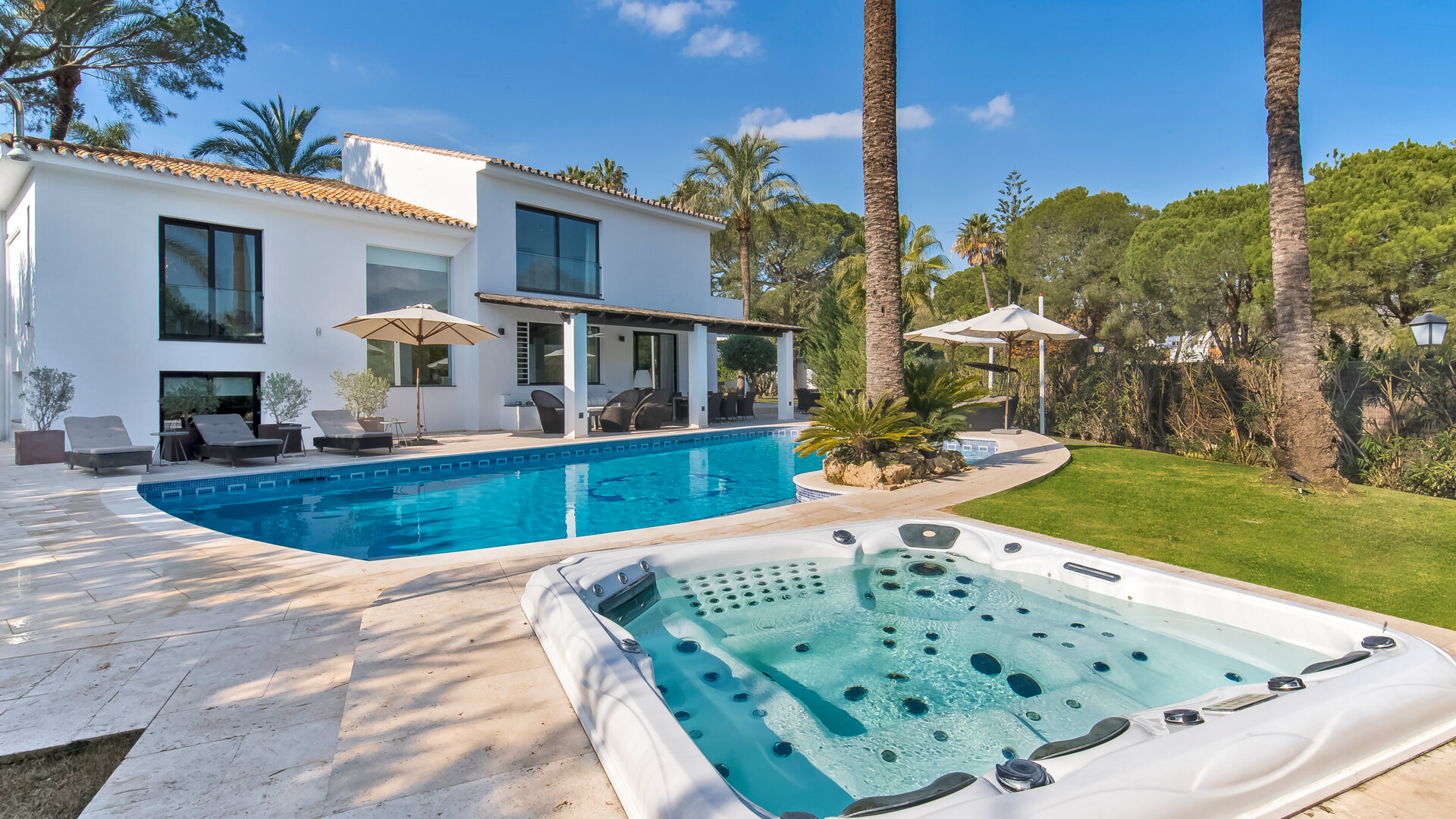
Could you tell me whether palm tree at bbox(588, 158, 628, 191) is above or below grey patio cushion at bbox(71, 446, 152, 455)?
above

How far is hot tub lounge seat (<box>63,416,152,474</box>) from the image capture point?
8727mm

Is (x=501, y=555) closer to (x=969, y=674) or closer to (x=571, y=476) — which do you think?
(x=969, y=674)

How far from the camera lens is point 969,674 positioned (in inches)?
136

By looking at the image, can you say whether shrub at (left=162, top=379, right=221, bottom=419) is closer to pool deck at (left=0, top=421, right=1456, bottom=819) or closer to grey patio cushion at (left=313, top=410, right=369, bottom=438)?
grey patio cushion at (left=313, top=410, right=369, bottom=438)

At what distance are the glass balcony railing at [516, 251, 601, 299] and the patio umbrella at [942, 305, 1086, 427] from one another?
9.39 m

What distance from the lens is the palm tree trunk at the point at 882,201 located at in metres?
8.17

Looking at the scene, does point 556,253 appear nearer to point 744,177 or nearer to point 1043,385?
point 744,177

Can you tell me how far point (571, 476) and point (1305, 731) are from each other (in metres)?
9.55

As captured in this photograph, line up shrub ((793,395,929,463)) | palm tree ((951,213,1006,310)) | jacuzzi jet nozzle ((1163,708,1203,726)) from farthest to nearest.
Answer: palm tree ((951,213,1006,310)) < shrub ((793,395,929,463)) < jacuzzi jet nozzle ((1163,708,1203,726))

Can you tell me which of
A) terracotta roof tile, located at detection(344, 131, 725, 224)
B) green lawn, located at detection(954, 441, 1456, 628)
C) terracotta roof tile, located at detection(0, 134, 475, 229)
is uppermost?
terracotta roof tile, located at detection(344, 131, 725, 224)

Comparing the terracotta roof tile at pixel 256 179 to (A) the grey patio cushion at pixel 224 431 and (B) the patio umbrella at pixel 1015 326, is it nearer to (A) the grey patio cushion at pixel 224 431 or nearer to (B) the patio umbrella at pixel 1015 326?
(A) the grey patio cushion at pixel 224 431

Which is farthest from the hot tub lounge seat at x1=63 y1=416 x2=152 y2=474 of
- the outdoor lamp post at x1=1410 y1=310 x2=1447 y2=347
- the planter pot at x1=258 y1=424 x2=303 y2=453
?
the outdoor lamp post at x1=1410 y1=310 x2=1447 y2=347

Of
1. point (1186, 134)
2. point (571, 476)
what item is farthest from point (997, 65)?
point (571, 476)

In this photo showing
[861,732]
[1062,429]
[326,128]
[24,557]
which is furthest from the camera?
[326,128]
